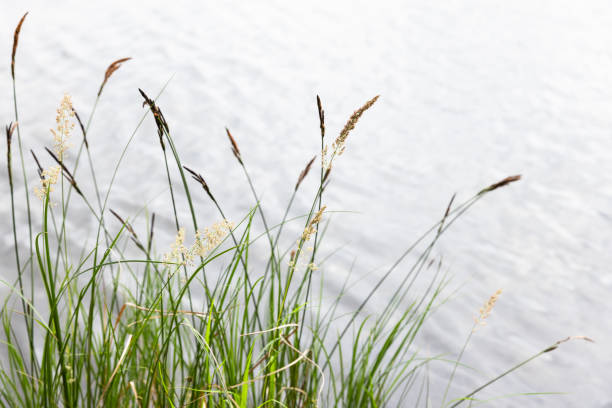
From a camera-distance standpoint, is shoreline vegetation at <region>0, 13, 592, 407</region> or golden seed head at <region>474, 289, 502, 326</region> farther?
golden seed head at <region>474, 289, 502, 326</region>

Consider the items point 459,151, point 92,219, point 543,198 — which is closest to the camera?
point 92,219

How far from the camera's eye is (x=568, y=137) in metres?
4.67

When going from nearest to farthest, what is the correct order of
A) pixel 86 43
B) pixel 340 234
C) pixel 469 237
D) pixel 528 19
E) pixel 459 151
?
pixel 340 234 < pixel 469 237 < pixel 459 151 < pixel 86 43 < pixel 528 19

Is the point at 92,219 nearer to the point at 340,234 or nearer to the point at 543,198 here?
the point at 340,234

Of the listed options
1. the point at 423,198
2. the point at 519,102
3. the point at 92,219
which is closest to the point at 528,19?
the point at 519,102

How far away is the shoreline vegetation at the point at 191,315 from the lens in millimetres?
885

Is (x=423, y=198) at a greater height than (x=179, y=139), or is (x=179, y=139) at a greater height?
(x=179, y=139)

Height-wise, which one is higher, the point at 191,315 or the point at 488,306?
the point at 488,306

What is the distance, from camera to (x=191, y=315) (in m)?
1.80

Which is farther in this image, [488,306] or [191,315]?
[191,315]

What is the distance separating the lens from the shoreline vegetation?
89 centimetres

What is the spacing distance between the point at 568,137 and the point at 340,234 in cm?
257

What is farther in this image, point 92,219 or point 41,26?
point 41,26

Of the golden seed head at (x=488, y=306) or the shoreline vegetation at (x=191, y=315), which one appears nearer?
the shoreline vegetation at (x=191, y=315)
